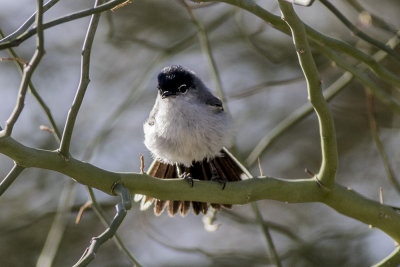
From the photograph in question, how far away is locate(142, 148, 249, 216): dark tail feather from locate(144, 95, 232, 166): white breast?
0.14 metres

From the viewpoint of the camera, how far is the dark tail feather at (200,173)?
418 cm

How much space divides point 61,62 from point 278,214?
3139 millimetres

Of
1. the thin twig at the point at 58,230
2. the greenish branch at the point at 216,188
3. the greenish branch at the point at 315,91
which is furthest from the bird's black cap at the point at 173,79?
the greenish branch at the point at 315,91

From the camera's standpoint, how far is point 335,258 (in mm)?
5980

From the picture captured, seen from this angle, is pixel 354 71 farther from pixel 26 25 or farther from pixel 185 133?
pixel 26 25

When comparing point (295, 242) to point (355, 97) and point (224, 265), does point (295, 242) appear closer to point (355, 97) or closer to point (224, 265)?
point (224, 265)

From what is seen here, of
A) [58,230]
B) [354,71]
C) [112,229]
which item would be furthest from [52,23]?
[58,230]

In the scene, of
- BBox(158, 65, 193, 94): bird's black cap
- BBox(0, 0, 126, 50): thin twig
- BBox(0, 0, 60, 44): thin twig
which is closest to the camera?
BBox(0, 0, 126, 50): thin twig

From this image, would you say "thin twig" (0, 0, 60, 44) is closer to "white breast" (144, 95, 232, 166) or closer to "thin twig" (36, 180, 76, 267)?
"white breast" (144, 95, 232, 166)

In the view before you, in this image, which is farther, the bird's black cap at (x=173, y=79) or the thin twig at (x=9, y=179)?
the bird's black cap at (x=173, y=79)

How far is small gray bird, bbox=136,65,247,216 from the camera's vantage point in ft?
13.7

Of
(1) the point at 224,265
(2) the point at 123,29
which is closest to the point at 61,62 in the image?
(2) the point at 123,29

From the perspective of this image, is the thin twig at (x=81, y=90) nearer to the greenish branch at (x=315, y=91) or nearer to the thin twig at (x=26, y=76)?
the thin twig at (x=26, y=76)

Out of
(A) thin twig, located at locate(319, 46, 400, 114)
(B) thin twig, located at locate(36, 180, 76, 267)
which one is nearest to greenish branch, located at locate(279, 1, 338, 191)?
(A) thin twig, located at locate(319, 46, 400, 114)
